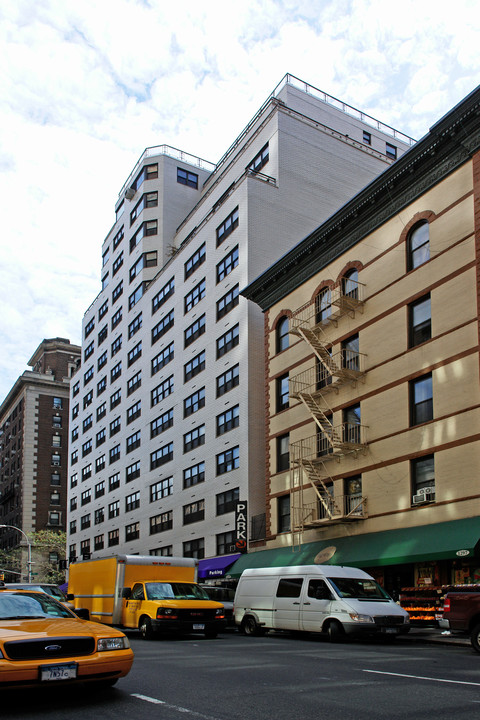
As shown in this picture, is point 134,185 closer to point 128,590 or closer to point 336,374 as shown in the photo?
point 336,374

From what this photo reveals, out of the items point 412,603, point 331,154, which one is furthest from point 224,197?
point 412,603

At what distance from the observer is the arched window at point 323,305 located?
103 feet

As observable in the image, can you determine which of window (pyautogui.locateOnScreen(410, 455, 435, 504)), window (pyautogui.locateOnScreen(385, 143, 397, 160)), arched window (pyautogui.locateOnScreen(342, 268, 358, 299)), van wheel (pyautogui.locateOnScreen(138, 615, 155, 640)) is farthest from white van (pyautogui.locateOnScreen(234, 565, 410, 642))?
window (pyautogui.locateOnScreen(385, 143, 397, 160))

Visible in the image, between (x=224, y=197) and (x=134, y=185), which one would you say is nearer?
(x=224, y=197)

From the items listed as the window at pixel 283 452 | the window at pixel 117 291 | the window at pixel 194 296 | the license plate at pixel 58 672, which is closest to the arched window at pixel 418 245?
the window at pixel 283 452

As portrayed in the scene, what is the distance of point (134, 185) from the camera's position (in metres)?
62.2

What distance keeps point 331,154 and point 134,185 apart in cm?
2211

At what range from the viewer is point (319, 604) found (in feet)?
61.3

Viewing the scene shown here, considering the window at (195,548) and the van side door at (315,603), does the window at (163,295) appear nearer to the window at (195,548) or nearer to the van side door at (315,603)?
the window at (195,548)

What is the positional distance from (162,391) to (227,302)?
11.3 metres

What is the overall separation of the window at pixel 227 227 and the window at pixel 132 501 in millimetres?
20133

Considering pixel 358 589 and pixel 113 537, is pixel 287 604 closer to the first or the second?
pixel 358 589

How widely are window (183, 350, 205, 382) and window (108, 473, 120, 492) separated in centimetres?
1530

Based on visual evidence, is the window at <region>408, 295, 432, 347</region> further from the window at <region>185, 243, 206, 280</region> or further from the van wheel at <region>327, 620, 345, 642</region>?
the window at <region>185, 243, 206, 280</region>
